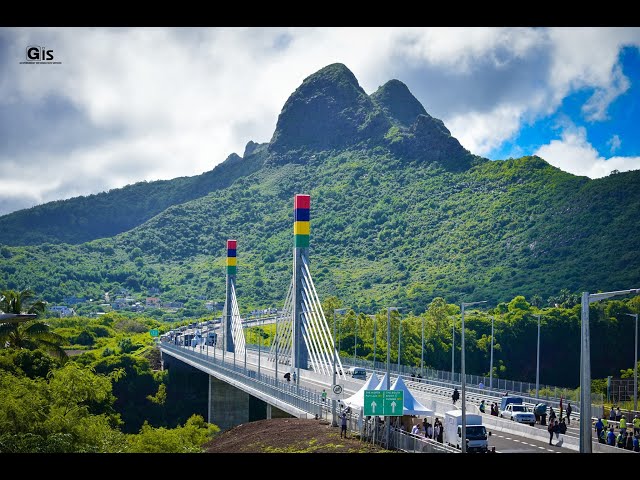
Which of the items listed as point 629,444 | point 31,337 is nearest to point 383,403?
point 629,444

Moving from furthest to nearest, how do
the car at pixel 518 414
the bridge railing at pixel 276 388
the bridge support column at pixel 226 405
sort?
the bridge support column at pixel 226 405, the car at pixel 518 414, the bridge railing at pixel 276 388

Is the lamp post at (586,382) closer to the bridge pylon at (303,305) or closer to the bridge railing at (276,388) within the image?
the bridge railing at (276,388)

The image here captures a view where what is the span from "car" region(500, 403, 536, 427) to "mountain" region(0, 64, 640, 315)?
58429 millimetres

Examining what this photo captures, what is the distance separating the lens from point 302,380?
64062 mm

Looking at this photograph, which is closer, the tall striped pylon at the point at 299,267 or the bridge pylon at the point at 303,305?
the bridge pylon at the point at 303,305

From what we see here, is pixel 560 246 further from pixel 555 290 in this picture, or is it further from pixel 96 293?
pixel 96 293

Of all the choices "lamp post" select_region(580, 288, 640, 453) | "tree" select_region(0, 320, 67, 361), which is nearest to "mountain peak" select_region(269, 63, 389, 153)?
"tree" select_region(0, 320, 67, 361)

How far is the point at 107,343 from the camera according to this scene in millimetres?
107562

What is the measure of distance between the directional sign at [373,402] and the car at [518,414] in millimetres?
14505

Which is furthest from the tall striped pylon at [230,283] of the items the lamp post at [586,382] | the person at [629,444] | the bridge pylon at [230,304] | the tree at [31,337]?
the lamp post at [586,382]

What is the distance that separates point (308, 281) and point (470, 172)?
95.9m

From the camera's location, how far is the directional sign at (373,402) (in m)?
28.7

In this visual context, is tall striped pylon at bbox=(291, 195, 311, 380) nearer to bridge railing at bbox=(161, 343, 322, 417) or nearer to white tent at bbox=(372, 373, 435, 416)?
bridge railing at bbox=(161, 343, 322, 417)

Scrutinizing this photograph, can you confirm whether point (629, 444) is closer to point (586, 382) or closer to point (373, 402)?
point (373, 402)
